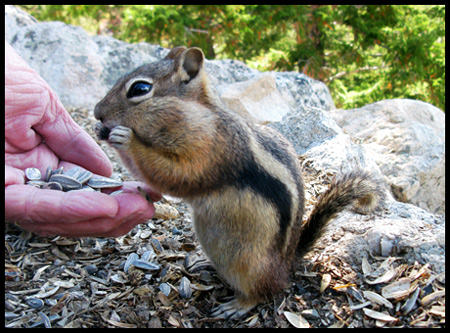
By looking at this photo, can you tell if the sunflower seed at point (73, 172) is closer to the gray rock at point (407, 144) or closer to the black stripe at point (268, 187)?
the black stripe at point (268, 187)

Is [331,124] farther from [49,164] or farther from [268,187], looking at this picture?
[49,164]

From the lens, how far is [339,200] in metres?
2.23

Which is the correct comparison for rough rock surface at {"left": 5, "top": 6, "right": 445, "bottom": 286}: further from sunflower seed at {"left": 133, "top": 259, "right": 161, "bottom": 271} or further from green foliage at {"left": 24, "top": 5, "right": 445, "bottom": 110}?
green foliage at {"left": 24, "top": 5, "right": 445, "bottom": 110}

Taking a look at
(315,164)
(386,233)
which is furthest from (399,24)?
(386,233)

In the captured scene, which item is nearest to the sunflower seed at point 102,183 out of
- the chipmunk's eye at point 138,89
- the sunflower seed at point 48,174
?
the sunflower seed at point 48,174

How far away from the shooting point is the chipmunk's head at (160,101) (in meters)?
2.09

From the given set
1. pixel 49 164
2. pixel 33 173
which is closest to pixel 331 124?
pixel 49 164

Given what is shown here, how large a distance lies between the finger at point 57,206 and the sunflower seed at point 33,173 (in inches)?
15.3

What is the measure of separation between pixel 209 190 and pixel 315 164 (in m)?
1.49

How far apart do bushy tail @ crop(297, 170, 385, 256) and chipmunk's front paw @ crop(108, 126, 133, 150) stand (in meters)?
1.10

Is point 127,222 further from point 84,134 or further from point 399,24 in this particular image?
point 399,24

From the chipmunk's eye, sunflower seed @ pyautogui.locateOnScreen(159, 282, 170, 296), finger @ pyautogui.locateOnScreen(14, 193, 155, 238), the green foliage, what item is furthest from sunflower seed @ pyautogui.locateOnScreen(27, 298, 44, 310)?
the green foliage

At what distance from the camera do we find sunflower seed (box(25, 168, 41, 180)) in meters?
2.46

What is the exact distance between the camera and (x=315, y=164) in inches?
131
